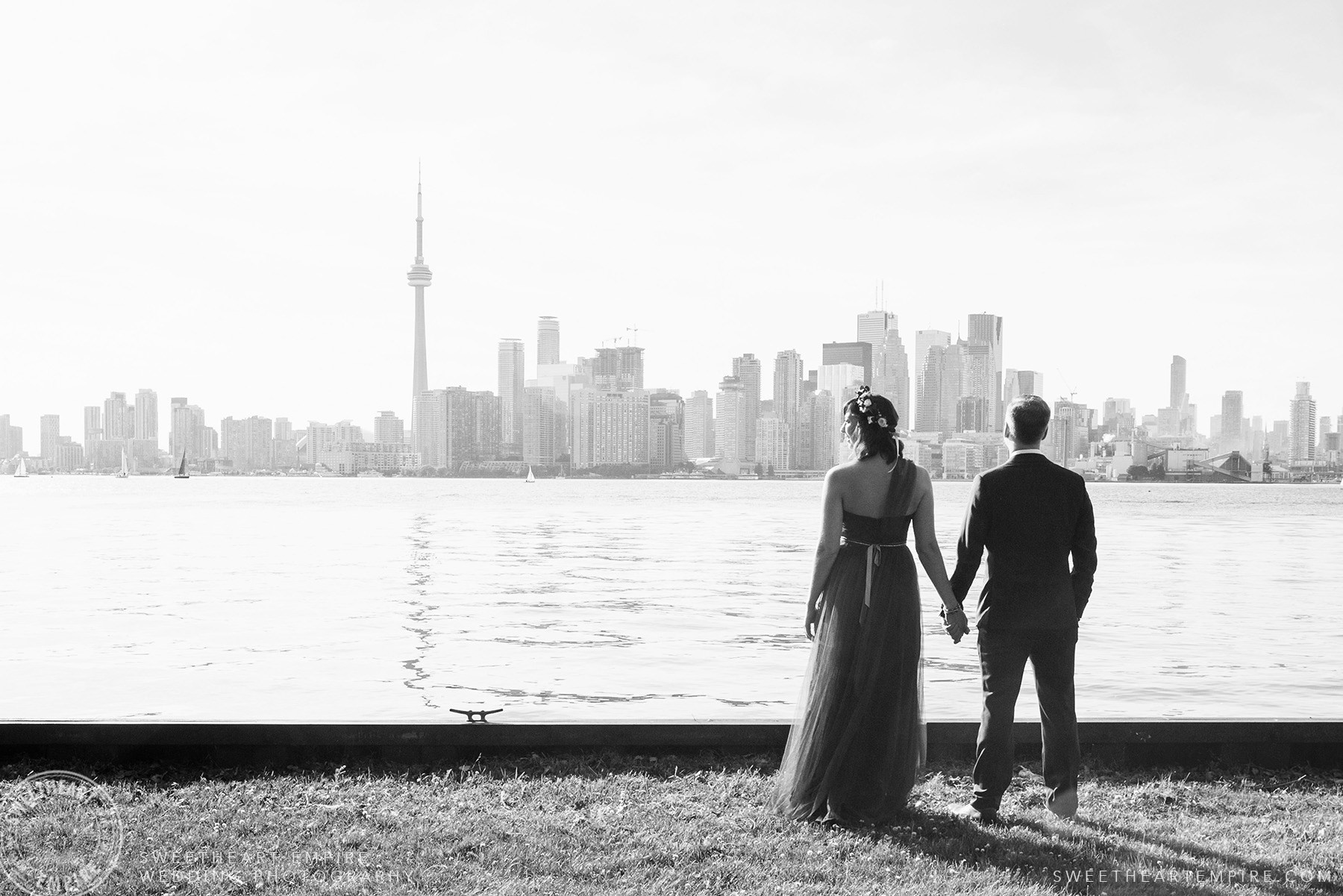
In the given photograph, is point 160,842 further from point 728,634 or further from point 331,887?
point 728,634

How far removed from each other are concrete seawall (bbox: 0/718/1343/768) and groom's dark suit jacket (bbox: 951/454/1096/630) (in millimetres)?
1387

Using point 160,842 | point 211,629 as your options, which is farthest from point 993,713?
point 211,629

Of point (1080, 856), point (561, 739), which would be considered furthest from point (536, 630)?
point (1080, 856)

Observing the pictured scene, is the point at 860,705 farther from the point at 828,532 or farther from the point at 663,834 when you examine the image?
the point at 663,834

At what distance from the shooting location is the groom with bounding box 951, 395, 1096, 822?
580 cm

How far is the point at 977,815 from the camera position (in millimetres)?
5793

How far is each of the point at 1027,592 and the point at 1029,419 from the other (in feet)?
2.71

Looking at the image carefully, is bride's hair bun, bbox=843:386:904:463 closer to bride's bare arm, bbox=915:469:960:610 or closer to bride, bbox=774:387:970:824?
bride, bbox=774:387:970:824

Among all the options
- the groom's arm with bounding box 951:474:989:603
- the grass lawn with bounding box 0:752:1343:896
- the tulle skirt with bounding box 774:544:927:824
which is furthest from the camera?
the groom's arm with bounding box 951:474:989:603

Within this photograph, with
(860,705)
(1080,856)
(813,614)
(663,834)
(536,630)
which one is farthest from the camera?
(536,630)

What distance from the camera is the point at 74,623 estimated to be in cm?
1802

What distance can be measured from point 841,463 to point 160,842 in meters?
3.50

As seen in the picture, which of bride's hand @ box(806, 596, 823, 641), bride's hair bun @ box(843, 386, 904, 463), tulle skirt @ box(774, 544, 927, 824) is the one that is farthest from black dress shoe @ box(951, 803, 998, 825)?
bride's hair bun @ box(843, 386, 904, 463)

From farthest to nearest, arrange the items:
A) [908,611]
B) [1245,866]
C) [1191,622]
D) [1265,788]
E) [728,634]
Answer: [1191,622], [728,634], [1265,788], [908,611], [1245,866]
